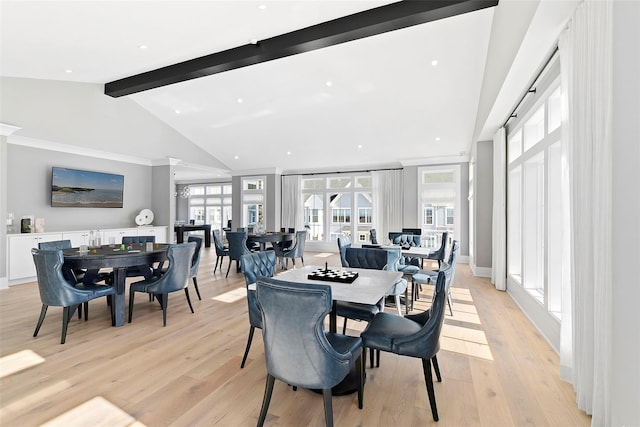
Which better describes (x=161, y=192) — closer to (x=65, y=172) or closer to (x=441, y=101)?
(x=65, y=172)

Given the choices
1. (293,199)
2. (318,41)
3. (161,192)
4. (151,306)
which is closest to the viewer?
(318,41)

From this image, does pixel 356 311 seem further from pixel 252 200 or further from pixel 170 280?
pixel 252 200

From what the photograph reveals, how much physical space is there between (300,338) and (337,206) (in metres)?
8.96

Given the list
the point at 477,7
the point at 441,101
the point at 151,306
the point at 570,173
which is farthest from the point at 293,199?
the point at 570,173

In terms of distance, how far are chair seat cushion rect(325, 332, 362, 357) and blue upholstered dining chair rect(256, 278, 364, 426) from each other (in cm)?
10

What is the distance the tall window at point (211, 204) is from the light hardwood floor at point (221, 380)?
965 cm

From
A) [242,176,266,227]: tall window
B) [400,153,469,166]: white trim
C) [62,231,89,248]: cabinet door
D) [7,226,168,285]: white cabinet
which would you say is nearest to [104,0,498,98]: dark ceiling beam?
[7,226,168,285]: white cabinet

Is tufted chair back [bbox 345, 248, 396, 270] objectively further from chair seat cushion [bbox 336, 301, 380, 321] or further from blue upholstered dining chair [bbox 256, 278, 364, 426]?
blue upholstered dining chair [bbox 256, 278, 364, 426]

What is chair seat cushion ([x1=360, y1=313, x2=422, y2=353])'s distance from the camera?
2107 mm

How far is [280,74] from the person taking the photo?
5.84 meters

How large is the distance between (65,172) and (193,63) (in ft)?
14.6

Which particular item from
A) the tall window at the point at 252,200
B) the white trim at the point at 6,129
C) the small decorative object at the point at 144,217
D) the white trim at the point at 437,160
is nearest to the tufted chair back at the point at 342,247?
the white trim at the point at 437,160

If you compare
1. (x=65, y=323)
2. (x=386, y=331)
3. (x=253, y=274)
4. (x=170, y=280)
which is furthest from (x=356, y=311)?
(x=65, y=323)

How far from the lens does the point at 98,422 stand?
6.46ft
